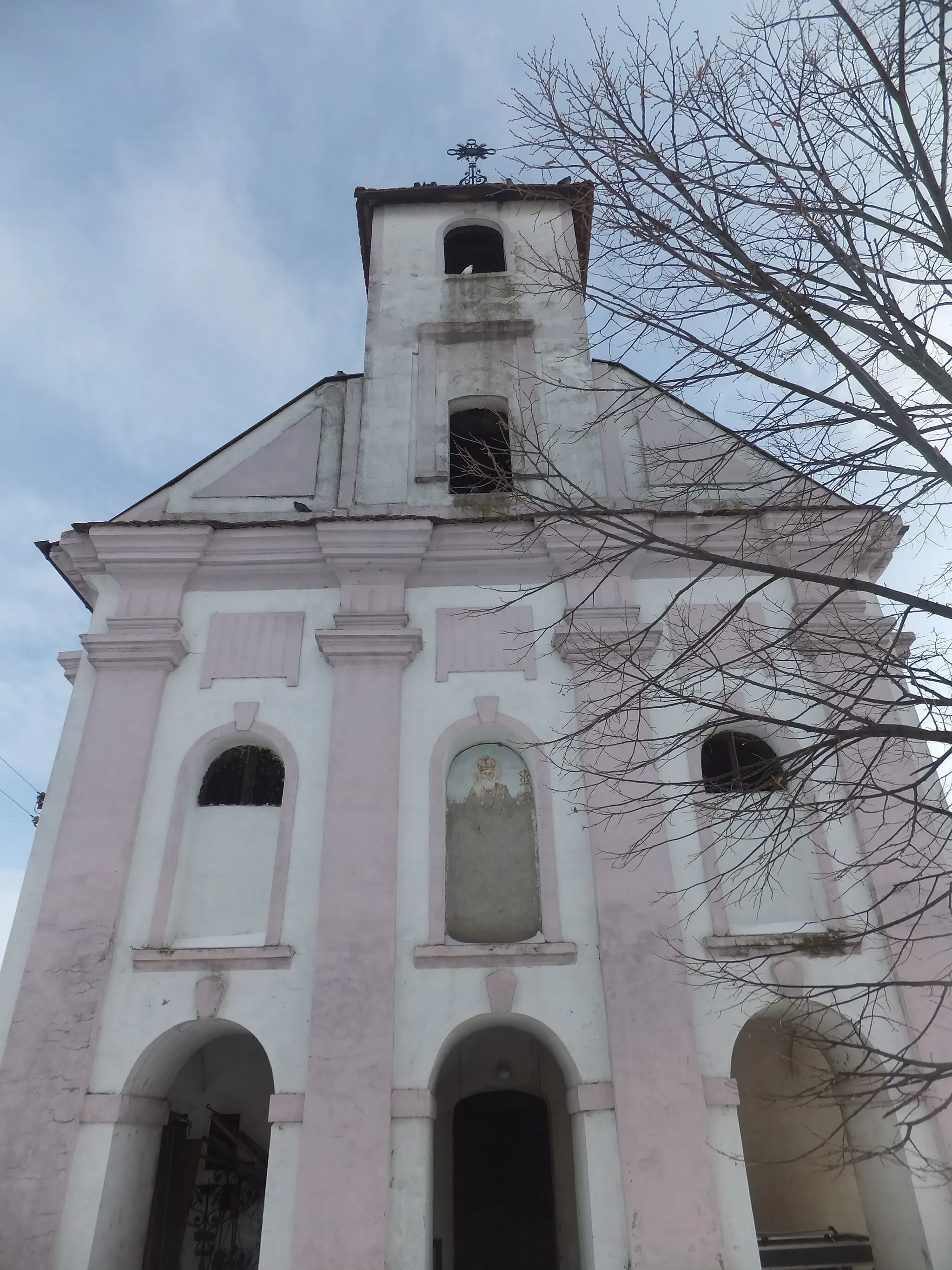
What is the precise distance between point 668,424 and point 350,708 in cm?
579

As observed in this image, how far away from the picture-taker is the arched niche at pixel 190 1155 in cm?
793

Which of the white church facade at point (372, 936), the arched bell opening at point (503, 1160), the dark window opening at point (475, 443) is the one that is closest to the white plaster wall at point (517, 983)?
the white church facade at point (372, 936)

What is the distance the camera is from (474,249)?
14664mm

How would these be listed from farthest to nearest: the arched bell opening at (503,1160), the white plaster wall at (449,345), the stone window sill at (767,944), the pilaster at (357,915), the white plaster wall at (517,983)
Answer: the white plaster wall at (449,345) → the arched bell opening at (503,1160) → the stone window sill at (767,944) → the white plaster wall at (517,983) → the pilaster at (357,915)

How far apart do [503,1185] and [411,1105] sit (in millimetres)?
2778

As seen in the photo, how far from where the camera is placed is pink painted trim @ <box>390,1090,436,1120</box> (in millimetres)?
7762

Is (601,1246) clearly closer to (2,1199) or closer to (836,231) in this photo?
(2,1199)

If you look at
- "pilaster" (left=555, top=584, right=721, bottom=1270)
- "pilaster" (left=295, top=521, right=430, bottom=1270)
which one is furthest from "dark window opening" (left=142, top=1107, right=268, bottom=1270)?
"pilaster" (left=555, top=584, right=721, bottom=1270)

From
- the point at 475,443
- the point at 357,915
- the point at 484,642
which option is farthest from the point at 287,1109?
the point at 475,443

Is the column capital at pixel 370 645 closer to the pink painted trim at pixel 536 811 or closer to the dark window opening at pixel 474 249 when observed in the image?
the pink painted trim at pixel 536 811

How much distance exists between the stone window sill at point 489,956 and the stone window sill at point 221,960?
1.27 m

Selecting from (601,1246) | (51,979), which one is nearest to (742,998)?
(601,1246)

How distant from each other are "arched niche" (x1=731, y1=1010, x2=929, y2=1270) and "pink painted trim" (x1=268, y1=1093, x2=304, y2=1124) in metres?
3.92

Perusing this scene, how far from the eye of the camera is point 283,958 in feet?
27.6
